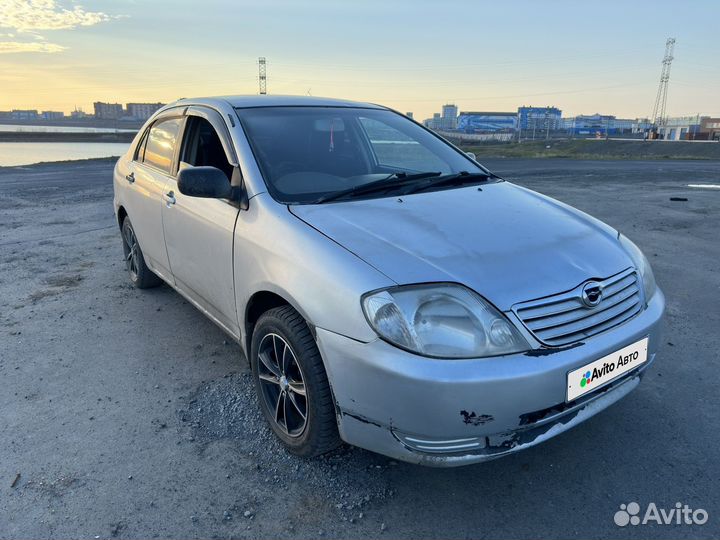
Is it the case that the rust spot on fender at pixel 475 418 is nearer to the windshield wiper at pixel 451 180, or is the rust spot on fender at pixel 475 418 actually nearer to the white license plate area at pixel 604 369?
the white license plate area at pixel 604 369

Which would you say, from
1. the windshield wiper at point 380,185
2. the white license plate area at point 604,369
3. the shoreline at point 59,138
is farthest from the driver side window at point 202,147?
the shoreline at point 59,138

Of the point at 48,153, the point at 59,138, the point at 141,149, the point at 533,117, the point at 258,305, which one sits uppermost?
the point at 533,117

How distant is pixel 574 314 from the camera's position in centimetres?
216

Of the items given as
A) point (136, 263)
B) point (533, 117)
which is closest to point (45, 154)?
point (136, 263)

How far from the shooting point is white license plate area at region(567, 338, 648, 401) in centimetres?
208

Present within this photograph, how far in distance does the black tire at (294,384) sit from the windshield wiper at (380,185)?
2.36ft

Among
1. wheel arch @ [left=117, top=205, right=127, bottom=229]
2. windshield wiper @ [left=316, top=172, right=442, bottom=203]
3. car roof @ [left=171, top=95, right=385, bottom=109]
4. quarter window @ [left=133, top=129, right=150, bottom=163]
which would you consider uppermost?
car roof @ [left=171, top=95, right=385, bottom=109]

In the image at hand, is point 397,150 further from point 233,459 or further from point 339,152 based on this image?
point 233,459

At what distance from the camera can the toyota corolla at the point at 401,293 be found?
1.98 meters

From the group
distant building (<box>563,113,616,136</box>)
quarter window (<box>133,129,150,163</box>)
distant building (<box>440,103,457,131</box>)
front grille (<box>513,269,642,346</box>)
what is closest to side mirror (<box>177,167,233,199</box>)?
front grille (<box>513,269,642,346</box>)

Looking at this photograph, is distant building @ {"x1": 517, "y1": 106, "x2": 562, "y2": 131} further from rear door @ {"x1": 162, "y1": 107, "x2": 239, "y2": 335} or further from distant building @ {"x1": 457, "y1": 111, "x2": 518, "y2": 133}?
rear door @ {"x1": 162, "y1": 107, "x2": 239, "y2": 335}

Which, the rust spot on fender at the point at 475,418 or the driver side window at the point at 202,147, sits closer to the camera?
the rust spot on fender at the point at 475,418

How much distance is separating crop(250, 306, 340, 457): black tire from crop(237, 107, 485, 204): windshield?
692 mm

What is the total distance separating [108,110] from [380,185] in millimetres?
152021
